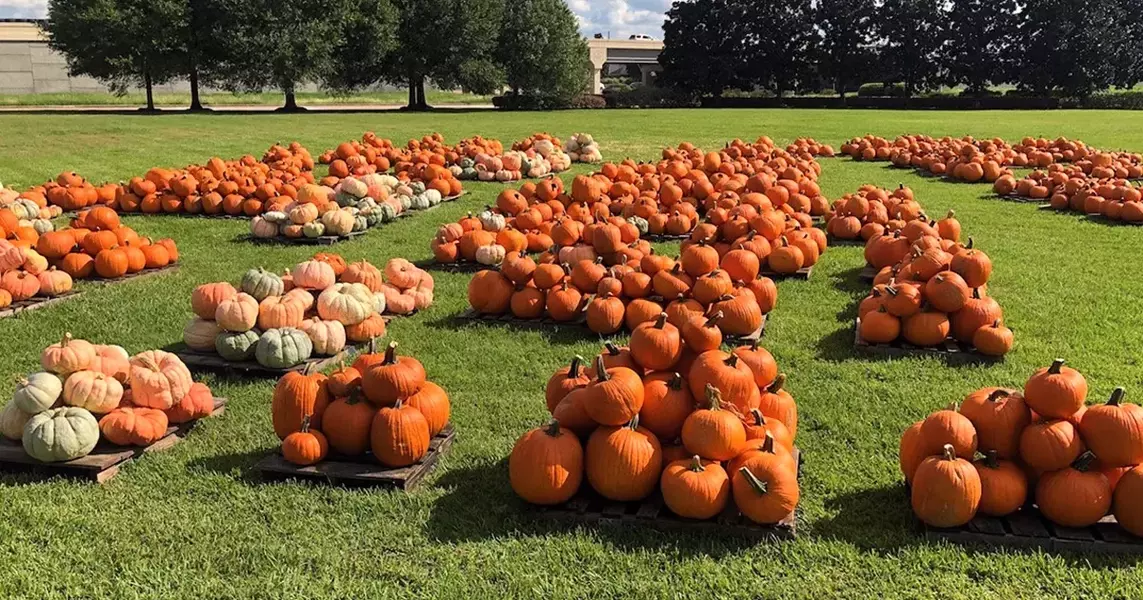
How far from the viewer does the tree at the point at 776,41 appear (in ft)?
253

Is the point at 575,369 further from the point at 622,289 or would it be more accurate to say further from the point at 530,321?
the point at 530,321

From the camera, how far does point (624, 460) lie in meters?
4.63

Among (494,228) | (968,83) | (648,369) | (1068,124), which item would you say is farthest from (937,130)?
(968,83)

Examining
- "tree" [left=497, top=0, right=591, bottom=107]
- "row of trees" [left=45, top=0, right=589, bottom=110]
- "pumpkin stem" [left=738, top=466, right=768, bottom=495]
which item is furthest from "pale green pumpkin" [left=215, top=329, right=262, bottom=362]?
"tree" [left=497, top=0, right=591, bottom=107]

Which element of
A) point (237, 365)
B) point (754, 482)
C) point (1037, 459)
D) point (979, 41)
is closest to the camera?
point (754, 482)

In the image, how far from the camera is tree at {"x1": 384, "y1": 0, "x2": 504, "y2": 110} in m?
55.2

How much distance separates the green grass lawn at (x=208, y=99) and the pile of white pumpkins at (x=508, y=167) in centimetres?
4120

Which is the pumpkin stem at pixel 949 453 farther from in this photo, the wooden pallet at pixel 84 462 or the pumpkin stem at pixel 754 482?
the wooden pallet at pixel 84 462

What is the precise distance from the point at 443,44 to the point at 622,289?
5064 centimetres

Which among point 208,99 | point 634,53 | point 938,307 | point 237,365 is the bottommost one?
point 237,365

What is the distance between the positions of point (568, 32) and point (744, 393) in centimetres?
6137

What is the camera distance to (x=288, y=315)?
23.7ft

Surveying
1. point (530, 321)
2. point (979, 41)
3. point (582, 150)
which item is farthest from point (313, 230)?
point (979, 41)

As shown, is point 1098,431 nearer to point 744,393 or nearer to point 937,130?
point 744,393
